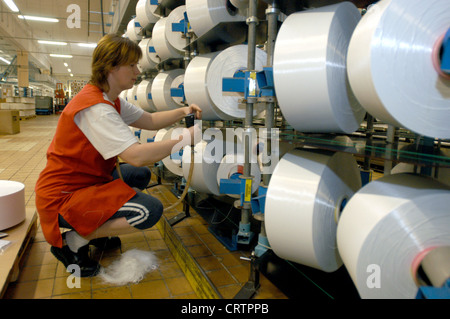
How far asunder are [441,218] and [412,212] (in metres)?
0.09

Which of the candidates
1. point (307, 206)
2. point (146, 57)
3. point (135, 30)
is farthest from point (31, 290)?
point (135, 30)

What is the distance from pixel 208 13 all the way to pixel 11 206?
164 cm

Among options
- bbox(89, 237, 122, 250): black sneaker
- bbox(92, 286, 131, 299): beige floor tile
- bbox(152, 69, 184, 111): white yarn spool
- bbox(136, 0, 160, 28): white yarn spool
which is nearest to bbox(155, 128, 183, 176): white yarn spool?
bbox(152, 69, 184, 111): white yarn spool

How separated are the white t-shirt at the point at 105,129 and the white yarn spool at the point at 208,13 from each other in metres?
0.92

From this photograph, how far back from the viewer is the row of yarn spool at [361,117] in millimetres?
883

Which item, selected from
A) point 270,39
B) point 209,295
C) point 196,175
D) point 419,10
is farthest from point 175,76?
point 419,10

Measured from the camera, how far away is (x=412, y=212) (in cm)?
91

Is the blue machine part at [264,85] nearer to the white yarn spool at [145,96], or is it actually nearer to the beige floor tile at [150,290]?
the beige floor tile at [150,290]

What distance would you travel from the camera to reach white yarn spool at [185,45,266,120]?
1942mm

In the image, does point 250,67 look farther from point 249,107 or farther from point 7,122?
point 7,122

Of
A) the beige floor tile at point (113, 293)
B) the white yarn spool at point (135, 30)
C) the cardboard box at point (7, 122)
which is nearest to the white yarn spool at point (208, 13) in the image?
the beige floor tile at point (113, 293)

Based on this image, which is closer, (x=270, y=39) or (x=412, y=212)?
(x=412, y=212)

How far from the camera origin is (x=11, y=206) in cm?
186
